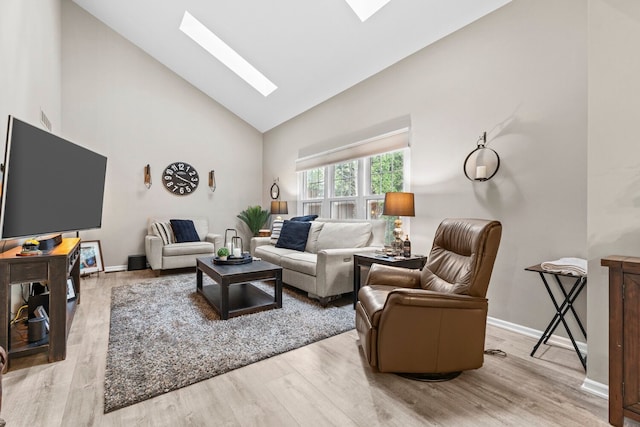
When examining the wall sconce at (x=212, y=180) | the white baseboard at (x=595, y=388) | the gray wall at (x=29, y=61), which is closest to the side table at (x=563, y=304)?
the white baseboard at (x=595, y=388)

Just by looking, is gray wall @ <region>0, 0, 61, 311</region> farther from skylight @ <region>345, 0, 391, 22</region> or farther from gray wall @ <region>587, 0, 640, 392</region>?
gray wall @ <region>587, 0, 640, 392</region>

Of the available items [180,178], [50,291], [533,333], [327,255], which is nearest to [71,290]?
[50,291]

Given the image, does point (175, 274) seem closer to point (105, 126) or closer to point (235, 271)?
point (235, 271)

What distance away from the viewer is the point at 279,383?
1.73m

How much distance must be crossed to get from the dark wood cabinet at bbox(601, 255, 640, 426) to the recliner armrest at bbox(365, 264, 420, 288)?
1.11 meters

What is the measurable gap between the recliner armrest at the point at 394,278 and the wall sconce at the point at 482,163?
1.07 m

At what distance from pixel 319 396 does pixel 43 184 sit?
2.25 meters

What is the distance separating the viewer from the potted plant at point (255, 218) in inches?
233

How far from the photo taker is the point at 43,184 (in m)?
2.03

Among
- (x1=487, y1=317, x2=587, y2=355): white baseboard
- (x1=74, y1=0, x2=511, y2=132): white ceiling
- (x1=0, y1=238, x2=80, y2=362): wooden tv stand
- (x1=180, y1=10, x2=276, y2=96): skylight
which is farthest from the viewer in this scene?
(x1=180, y1=10, x2=276, y2=96): skylight

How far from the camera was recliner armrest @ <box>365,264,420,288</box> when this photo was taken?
2.33 meters

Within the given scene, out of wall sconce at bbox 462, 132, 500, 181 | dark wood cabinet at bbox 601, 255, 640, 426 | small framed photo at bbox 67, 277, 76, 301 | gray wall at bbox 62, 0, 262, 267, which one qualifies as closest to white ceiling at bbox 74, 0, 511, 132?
gray wall at bbox 62, 0, 262, 267

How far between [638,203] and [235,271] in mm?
2820

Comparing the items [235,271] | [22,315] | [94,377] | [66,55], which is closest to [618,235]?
[235,271]
